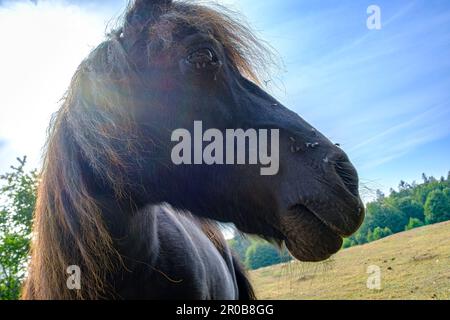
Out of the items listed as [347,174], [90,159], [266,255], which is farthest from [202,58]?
[266,255]

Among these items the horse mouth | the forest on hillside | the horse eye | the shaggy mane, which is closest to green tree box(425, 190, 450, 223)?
the forest on hillside

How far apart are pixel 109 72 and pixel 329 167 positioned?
106 cm

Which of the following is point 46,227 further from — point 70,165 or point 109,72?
point 109,72

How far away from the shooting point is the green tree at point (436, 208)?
4075mm

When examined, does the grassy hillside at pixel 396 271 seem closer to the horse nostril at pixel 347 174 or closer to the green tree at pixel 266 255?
the green tree at pixel 266 255

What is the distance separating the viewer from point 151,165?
1689 mm

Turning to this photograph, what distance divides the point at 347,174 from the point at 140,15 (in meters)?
1.20

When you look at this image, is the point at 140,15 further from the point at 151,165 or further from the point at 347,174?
the point at 347,174

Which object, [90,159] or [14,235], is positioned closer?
[90,159]

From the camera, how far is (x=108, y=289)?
1.68 metres

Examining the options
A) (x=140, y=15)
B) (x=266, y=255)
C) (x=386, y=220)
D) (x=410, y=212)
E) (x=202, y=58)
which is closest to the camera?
(x=202, y=58)

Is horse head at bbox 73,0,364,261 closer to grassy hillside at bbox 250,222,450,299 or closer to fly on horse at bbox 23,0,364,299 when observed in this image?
fly on horse at bbox 23,0,364,299

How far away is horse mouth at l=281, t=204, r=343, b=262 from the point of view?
1.46 metres
